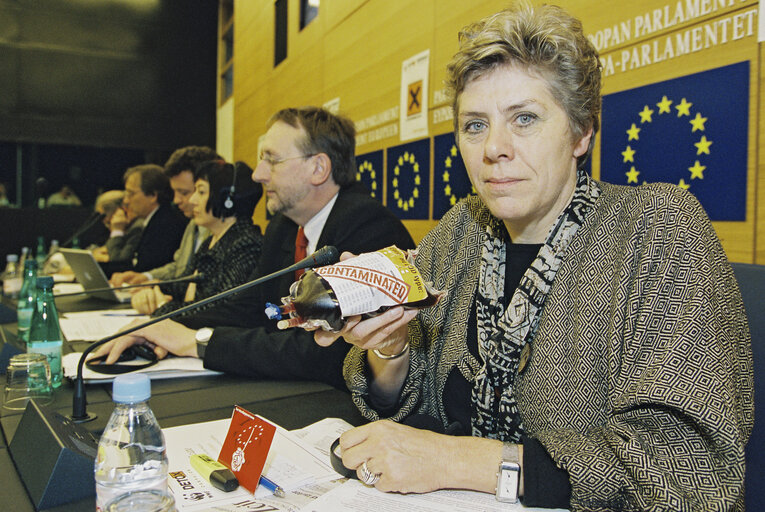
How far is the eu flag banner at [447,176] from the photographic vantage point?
220 cm

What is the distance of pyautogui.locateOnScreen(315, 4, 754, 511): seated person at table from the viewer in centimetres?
74

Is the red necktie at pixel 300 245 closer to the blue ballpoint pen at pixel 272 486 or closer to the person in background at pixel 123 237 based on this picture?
Answer: the blue ballpoint pen at pixel 272 486

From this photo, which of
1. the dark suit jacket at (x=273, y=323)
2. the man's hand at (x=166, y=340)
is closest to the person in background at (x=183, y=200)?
the dark suit jacket at (x=273, y=323)

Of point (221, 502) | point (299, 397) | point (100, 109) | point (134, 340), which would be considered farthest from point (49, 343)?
point (100, 109)

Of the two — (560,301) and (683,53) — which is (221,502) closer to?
(560,301)

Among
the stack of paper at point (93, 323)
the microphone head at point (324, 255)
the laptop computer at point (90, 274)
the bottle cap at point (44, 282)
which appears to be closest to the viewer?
the microphone head at point (324, 255)

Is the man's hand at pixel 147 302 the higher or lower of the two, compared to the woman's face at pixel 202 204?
lower

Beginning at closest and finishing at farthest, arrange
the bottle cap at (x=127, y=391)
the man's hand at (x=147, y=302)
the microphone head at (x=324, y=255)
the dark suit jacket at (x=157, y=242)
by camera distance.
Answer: the bottle cap at (x=127, y=391)
the microphone head at (x=324, y=255)
the man's hand at (x=147, y=302)
the dark suit jacket at (x=157, y=242)

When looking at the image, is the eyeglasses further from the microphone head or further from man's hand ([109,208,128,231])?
man's hand ([109,208,128,231])

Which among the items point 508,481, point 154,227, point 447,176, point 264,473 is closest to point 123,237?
point 154,227

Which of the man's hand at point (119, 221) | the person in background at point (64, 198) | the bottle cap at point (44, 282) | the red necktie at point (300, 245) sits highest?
the person in background at point (64, 198)

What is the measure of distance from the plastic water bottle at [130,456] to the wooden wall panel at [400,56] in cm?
126

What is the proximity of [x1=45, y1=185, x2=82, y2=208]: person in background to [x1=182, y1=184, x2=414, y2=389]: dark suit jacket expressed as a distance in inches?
246

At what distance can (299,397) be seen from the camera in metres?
1.24
